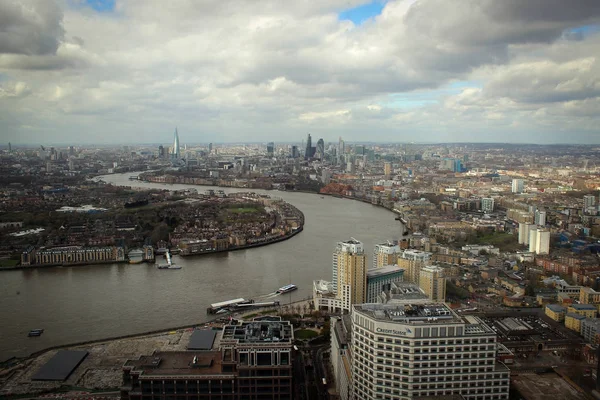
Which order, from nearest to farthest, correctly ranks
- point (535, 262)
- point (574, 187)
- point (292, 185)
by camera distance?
point (535, 262) → point (574, 187) → point (292, 185)

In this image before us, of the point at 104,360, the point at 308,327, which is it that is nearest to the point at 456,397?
the point at 308,327

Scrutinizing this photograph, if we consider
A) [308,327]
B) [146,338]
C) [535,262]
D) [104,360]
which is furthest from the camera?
[535,262]

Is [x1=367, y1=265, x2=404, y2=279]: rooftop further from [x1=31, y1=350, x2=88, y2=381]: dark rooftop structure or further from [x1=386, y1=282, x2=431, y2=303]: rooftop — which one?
[x1=31, y1=350, x2=88, y2=381]: dark rooftop structure

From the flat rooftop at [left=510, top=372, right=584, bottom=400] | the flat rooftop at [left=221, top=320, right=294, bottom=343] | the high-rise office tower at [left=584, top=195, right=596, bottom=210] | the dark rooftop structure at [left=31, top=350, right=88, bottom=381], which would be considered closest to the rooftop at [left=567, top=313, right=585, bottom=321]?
the flat rooftop at [left=510, top=372, right=584, bottom=400]

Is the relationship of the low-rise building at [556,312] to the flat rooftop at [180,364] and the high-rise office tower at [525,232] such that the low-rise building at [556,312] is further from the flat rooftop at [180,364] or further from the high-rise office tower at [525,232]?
the flat rooftop at [180,364]

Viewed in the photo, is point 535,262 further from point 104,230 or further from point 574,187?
point 104,230

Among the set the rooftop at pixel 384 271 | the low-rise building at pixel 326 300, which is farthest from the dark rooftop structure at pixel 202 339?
the rooftop at pixel 384 271
